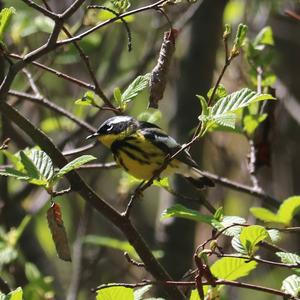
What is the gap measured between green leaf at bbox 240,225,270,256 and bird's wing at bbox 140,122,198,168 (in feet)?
3.98

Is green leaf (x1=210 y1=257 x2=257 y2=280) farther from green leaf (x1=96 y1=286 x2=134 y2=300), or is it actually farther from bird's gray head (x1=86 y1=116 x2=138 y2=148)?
bird's gray head (x1=86 y1=116 x2=138 y2=148)

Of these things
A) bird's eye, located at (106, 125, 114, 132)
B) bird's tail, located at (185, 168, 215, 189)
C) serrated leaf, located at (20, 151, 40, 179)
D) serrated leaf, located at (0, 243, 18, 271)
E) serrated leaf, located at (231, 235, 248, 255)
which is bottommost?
serrated leaf, located at (0, 243, 18, 271)

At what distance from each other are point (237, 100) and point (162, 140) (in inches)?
51.8

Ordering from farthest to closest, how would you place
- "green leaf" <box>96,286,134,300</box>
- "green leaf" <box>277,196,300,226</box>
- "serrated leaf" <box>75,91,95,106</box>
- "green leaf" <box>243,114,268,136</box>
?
"green leaf" <box>243,114,268,136</box> → "green leaf" <box>277,196,300,226</box> → "serrated leaf" <box>75,91,95,106</box> → "green leaf" <box>96,286,134,300</box>

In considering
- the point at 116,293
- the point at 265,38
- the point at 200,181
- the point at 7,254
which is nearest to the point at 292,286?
the point at 116,293

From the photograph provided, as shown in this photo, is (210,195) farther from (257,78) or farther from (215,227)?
(215,227)

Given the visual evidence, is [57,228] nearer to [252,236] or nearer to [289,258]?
[252,236]

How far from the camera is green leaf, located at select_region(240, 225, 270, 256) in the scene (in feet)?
6.89

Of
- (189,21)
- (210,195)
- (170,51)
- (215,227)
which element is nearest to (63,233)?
(215,227)

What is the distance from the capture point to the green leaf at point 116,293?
217 cm

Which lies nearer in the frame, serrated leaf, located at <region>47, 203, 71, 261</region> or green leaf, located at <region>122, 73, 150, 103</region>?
serrated leaf, located at <region>47, 203, 71, 261</region>

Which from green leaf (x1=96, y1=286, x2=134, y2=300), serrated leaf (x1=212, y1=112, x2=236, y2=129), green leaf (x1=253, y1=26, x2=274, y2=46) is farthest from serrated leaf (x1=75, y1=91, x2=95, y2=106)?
green leaf (x1=253, y1=26, x2=274, y2=46)

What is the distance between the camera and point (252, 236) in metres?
2.12

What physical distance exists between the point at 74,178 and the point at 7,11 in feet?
1.86
